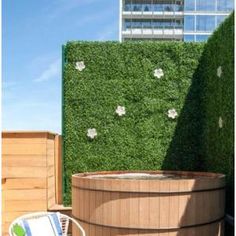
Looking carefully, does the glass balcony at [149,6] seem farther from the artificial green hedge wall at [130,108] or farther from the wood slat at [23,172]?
the wood slat at [23,172]

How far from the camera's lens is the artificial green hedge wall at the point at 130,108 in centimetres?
805

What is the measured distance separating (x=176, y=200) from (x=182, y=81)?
129 inches

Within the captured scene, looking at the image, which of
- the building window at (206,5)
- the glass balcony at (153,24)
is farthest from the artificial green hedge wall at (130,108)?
the building window at (206,5)

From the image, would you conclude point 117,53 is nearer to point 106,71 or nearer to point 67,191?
point 106,71

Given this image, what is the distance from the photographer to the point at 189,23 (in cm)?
5188

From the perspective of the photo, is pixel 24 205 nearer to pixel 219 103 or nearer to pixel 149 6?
pixel 219 103

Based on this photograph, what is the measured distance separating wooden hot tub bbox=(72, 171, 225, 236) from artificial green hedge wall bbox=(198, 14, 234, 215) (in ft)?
3.26

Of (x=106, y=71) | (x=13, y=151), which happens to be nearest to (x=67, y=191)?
(x=13, y=151)

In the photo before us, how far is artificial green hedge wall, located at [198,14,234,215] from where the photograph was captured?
6473mm

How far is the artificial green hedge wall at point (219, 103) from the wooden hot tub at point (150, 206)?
39.2 inches

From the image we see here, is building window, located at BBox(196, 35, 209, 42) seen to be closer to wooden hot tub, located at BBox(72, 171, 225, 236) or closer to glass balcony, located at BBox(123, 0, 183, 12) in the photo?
glass balcony, located at BBox(123, 0, 183, 12)

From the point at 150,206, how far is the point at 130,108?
9.92ft

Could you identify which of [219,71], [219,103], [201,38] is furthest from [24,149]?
[201,38]

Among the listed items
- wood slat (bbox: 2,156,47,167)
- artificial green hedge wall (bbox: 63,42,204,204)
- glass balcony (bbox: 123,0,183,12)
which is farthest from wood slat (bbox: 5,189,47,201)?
glass balcony (bbox: 123,0,183,12)
